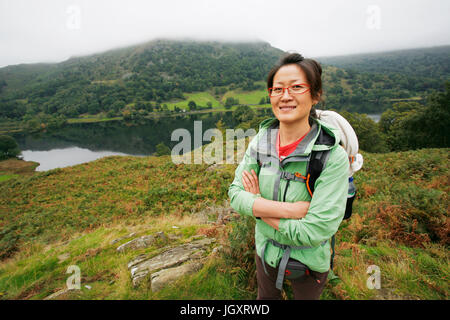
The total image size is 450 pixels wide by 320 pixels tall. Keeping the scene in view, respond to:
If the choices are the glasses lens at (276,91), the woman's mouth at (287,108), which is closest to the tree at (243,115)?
the glasses lens at (276,91)

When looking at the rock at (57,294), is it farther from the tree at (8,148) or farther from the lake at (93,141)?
the tree at (8,148)

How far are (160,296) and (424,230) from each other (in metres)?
4.74

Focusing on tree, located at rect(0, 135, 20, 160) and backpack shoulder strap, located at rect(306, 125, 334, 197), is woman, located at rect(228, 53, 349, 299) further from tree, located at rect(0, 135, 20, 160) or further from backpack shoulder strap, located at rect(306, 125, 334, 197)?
tree, located at rect(0, 135, 20, 160)

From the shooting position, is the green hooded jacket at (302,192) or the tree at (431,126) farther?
the tree at (431,126)

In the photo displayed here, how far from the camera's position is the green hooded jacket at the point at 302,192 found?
1444 millimetres

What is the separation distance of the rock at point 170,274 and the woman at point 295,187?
140 centimetres

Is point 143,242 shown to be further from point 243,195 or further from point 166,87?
point 166,87

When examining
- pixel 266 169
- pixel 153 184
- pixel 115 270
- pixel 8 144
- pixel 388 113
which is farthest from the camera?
pixel 8 144

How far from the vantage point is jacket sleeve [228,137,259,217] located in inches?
68.9

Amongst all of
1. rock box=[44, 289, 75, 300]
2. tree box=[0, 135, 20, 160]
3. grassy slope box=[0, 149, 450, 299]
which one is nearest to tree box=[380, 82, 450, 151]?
grassy slope box=[0, 149, 450, 299]

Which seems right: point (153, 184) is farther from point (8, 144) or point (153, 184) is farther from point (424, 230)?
point (8, 144)

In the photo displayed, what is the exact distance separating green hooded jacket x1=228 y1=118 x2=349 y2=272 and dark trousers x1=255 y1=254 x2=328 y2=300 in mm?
Result: 127

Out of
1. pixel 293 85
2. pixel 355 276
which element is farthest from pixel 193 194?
pixel 293 85
